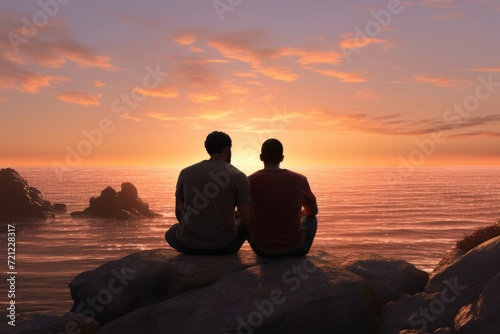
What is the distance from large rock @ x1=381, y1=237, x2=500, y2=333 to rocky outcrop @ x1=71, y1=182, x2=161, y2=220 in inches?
3249

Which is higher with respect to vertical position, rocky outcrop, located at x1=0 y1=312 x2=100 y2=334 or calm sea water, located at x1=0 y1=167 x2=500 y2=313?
rocky outcrop, located at x1=0 y1=312 x2=100 y2=334

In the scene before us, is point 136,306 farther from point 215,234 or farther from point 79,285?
point 215,234

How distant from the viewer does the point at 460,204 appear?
3959 inches

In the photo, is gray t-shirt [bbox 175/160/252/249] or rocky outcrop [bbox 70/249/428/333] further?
gray t-shirt [bbox 175/160/252/249]

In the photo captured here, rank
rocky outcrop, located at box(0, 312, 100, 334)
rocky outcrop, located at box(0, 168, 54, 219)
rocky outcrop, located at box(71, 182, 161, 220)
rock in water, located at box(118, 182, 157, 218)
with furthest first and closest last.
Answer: rock in water, located at box(118, 182, 157, 218) < rocky outcrop, located at box(71, 182, 161, 220) < rocky outcrop, located at box(0, 168, 54, 219) < rocky outcrop, located at box(0, 312, 100, 334)

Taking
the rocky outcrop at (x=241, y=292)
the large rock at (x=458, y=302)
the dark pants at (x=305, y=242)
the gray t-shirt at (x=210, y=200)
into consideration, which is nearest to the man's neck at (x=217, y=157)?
the gray t-shirt at (x=210, y=200)

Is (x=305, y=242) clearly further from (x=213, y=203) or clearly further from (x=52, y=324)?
(x=52, y=324)

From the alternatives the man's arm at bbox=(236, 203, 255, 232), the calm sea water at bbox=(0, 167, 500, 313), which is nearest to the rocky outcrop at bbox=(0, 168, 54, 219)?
the calm sea water at bbox=(0, 167, 500, 313)

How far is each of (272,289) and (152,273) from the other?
2.46 metres

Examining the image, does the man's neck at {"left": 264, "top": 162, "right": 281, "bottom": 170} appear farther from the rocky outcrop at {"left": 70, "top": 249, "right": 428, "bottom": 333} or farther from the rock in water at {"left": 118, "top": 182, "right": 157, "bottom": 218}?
the rock in water at {"left": 118, "top": 182, "right": 157, "bottom": 218}

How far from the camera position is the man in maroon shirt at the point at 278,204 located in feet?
24.9

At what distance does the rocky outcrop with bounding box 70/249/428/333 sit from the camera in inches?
251

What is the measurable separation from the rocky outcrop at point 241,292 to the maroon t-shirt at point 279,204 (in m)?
0.40

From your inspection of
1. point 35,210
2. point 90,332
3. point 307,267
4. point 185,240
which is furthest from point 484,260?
point 35,210
